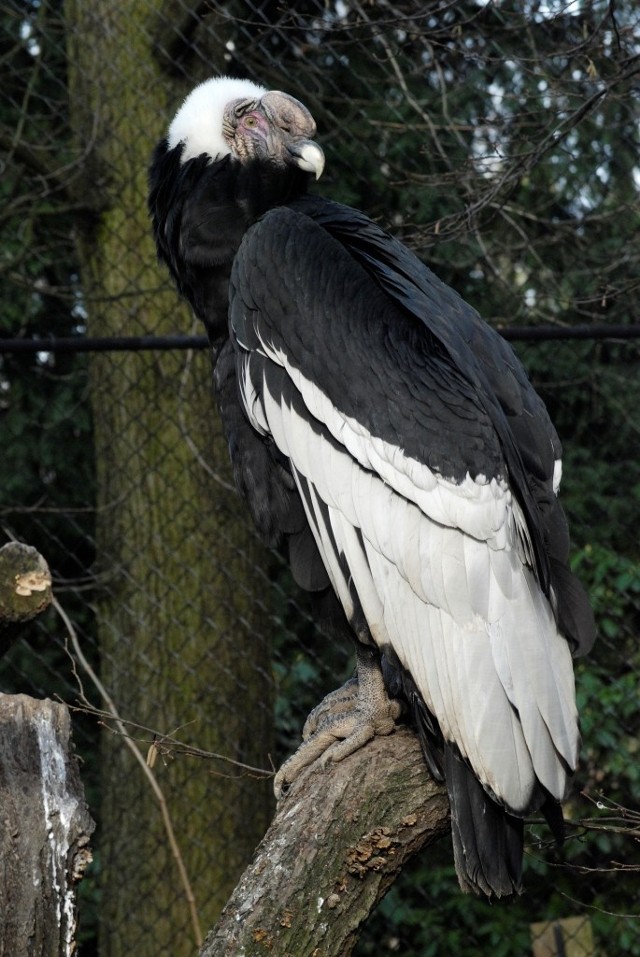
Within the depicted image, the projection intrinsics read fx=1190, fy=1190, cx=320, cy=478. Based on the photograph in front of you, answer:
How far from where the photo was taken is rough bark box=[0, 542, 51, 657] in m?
2.23

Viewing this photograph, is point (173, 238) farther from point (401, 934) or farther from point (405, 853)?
point (401, 934)

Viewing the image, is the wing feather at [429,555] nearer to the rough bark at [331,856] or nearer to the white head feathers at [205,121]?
the rough bark at [331,856]

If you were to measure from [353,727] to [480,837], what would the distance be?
0.43 meters

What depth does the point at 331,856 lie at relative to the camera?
2217mm

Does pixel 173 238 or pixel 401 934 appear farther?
pixel 401 934

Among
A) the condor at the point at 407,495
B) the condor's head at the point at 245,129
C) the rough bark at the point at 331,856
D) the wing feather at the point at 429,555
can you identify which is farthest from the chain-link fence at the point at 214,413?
the rough bark at the point at 331,856

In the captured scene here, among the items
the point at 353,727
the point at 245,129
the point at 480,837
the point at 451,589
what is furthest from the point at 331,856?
the point at 245,129

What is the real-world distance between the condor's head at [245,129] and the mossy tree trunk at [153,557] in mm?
1385

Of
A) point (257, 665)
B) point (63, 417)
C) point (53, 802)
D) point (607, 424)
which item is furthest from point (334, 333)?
point (607, 424)

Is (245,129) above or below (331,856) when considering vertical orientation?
above

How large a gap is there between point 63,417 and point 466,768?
3791 millimetres

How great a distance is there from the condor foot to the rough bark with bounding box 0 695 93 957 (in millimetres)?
541

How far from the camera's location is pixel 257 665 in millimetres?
4672

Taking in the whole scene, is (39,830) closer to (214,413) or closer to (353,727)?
(353,727)
